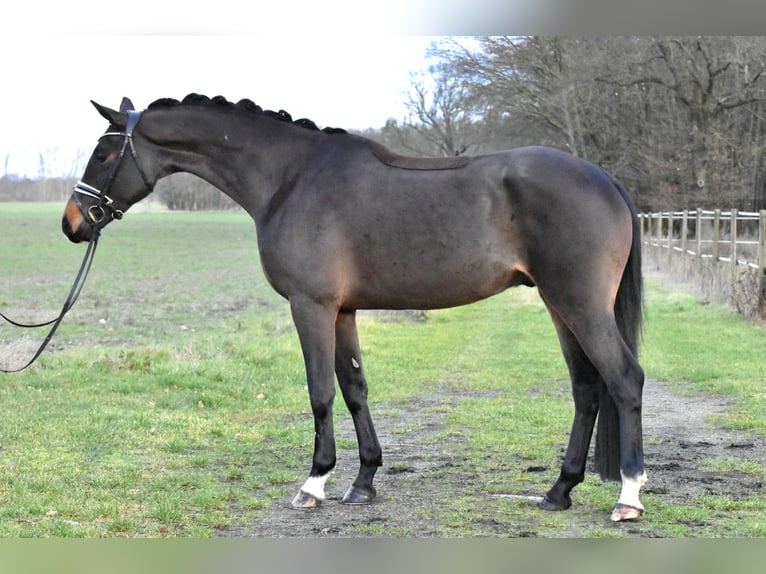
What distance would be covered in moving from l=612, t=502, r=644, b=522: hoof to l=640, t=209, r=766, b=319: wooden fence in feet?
25.9

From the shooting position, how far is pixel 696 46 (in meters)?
22.5

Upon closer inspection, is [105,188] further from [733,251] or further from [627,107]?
[627,107]

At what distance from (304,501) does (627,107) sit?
2099 cm

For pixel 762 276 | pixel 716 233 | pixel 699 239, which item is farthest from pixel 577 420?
pixel 699 239

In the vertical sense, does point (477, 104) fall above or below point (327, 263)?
above

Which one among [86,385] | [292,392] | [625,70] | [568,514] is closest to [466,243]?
[568,514]

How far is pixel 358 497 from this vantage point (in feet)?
16.9

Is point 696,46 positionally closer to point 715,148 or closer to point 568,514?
point 715,148

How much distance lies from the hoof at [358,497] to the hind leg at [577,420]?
105 centimetres

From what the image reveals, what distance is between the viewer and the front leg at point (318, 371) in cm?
511

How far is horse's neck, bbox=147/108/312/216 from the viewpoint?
17.9 feet

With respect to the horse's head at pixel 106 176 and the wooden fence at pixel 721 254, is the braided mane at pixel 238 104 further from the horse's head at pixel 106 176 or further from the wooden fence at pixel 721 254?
the wooden fence at pixel 721 254

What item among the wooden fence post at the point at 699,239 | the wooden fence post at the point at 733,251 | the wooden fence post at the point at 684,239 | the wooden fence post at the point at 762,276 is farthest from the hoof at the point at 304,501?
the wooden fence post at the point at 684,239

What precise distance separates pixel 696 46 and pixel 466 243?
20224 millimetres
